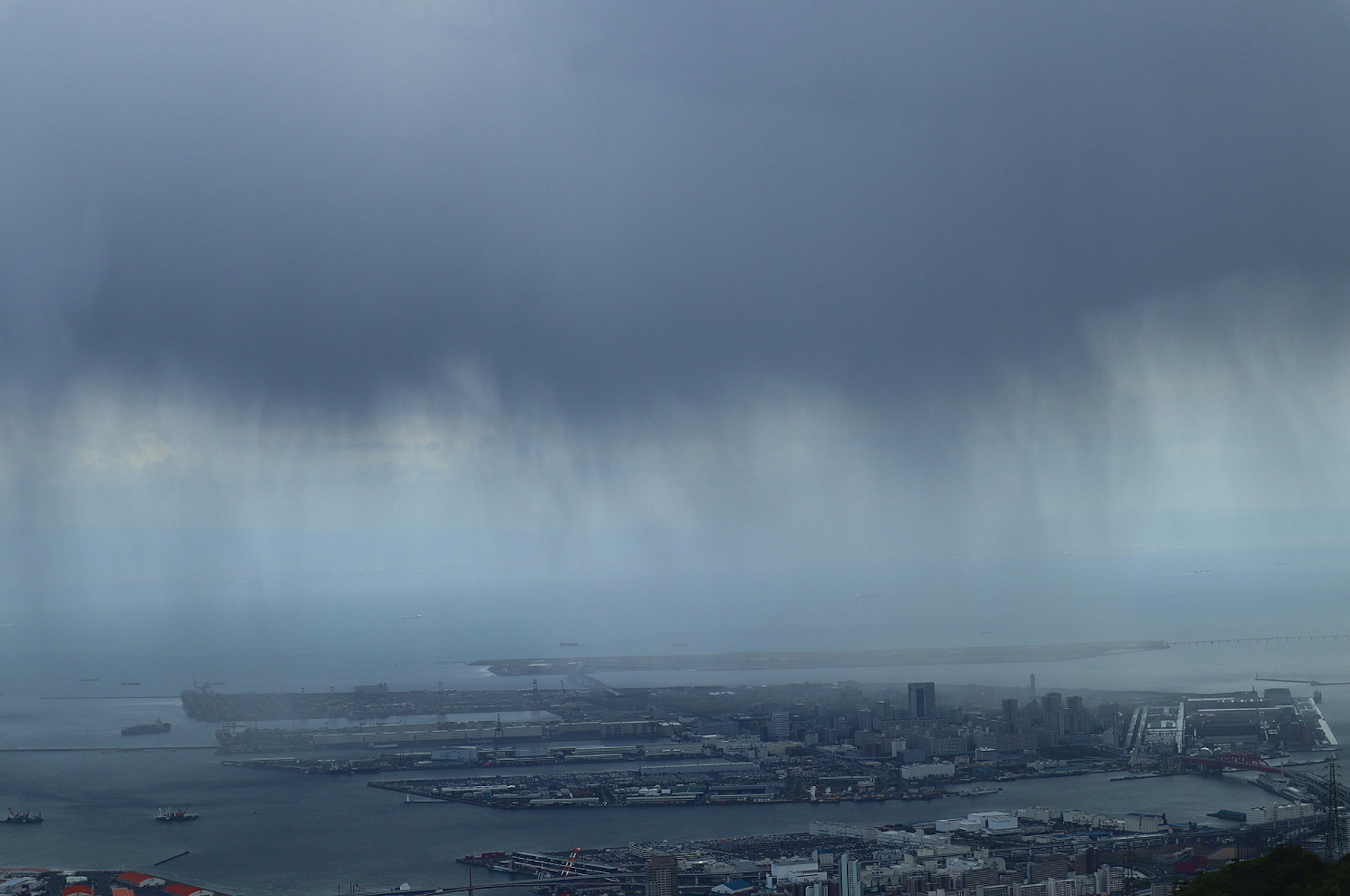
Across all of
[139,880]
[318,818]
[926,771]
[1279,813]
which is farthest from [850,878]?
[318,818]

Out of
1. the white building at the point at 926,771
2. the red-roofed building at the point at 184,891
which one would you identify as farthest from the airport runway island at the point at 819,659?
the red-roofed building at the point at 184,891

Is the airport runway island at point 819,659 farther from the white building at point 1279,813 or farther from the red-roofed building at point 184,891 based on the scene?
the red-roofed building at point 184,891

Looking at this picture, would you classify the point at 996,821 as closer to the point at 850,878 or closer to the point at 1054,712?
the point at 850,878

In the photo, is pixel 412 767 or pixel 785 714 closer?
pixel 412 767

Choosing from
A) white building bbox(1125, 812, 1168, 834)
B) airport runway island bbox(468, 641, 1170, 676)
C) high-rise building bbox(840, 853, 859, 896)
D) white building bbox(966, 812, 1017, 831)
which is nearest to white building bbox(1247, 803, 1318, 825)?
white building bbox(1125, 812, 1168, 834)

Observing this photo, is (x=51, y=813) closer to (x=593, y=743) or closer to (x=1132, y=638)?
(x=593, y=743)

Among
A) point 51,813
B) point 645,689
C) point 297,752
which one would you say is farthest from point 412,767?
point 645,689
